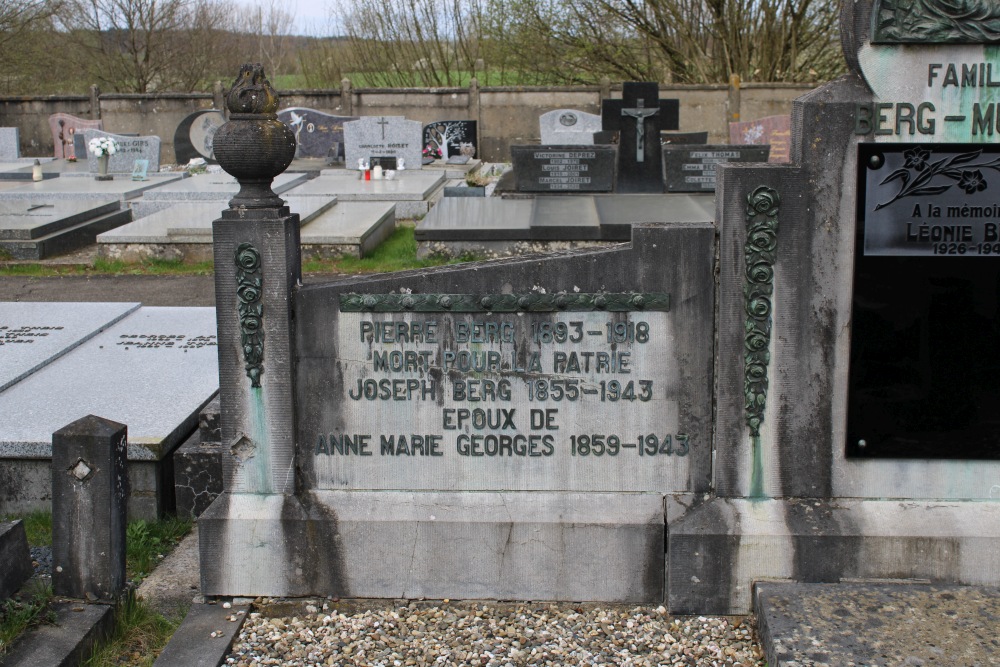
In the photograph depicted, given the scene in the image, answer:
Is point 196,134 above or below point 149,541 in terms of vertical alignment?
above

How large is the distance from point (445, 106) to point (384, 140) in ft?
26.4

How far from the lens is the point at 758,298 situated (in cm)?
384

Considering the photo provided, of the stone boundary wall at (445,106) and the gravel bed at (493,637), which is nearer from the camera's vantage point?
the gravel bed at (493,637)

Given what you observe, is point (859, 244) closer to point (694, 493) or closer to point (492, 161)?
point (694, 493)

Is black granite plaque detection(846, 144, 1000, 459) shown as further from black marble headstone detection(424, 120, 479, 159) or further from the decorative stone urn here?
black marble headstone detection(424, 120, 479, 159)

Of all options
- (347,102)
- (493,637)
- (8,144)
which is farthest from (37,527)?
(347,102)

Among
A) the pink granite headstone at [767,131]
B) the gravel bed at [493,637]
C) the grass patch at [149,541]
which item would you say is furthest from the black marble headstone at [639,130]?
the gravel bed at [493,637]

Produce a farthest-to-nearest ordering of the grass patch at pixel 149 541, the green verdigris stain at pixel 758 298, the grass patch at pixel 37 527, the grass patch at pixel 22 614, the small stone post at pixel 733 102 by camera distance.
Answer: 1. the small stone post at pixel 733 102
2. the grass patch at pixel 37 527
3. the grass patch at pixel 149 541
4. the green verdigris stain at pixel 758 298
5. the grass patch at pixel 22 614

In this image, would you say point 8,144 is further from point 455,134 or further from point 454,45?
point 454,45

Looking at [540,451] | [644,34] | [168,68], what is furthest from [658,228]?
[168,68]

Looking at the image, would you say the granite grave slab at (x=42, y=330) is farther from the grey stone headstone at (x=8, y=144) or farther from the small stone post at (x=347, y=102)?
the small stone post at (x=347, y=102)

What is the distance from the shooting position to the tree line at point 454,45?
28562mm

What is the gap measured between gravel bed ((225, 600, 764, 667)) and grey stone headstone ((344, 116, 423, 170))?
16945 millimetres

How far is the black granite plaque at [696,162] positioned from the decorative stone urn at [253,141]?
11.5m
